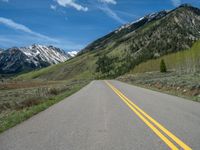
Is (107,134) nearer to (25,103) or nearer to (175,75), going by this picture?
(25,103)

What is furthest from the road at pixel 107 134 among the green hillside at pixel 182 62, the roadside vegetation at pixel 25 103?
the green hillside at pixel 182 62

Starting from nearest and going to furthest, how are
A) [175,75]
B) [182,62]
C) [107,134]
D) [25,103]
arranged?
[107,134] < [25,103] < [175,75] < [182,62]

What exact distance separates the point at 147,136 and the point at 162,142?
73 cm

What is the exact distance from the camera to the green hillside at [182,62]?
10746 cm

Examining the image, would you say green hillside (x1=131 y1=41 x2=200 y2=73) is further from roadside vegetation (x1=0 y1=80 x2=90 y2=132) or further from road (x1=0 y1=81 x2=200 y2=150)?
road (x1=0 y1=81 x2=200 y2=150)

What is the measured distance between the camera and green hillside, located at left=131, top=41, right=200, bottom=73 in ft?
353

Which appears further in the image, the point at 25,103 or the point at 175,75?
the point at 175,75

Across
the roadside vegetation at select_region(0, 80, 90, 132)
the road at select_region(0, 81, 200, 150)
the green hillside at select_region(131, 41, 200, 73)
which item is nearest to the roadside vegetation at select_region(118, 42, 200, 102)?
the green hillside at select_region(131, 41, 200, 73)

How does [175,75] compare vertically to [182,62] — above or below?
below

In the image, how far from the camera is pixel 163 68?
Result: 112 meters

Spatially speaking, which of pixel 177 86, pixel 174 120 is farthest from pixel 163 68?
pixel 174 120

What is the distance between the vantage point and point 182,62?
422 feet

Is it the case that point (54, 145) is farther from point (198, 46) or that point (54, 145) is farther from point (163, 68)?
point (198, 46)

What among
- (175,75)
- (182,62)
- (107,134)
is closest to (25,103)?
(107,134)
